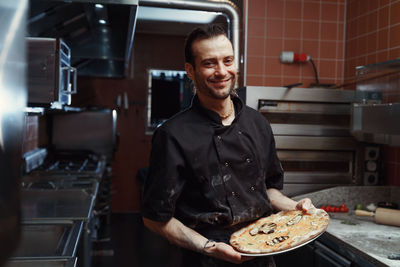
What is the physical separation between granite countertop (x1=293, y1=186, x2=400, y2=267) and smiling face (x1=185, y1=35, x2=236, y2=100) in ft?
3.06

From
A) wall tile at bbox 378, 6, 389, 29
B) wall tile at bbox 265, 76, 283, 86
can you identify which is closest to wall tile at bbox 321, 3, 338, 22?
wall tile at bbox 378, 6, 389, 29

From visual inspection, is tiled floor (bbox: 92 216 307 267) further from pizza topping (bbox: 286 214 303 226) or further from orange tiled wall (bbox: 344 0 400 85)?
pizza topping (bbox: 286 214 303 226)

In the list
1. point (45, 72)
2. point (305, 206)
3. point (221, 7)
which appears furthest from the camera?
point (221, 7)

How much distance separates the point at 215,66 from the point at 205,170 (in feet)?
1.07

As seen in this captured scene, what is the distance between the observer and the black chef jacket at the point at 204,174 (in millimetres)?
1288

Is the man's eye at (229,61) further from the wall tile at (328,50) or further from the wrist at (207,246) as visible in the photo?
the wall tile at (328,50)

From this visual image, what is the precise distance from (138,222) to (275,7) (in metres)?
3.35

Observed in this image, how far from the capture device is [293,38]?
325cm

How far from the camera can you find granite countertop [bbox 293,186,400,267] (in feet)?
5.69

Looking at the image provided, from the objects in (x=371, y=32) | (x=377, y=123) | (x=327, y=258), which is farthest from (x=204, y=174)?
A: (x=371, y=32)

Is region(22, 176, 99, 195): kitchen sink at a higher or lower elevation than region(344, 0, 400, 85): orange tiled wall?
lower

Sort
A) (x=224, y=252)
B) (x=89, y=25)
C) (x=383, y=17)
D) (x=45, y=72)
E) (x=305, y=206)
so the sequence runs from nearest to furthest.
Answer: (x=224, y=252), (x=305, y=206), (x=45, y=72), (x=383, y=17), (x=89, y=25)

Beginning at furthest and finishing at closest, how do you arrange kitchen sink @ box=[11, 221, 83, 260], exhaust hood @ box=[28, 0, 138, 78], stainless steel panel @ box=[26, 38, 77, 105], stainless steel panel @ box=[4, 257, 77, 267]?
exhaust hood @ box=[28, 0, 138, 78] < stainless steel panel @ box=[26, 38, 77, 105] < kitchen sink @ box=[11, 221, 83, 260] < stainless steel panel @ box=[4, 257, 77, 267]

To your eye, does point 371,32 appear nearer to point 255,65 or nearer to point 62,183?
point 255,65
